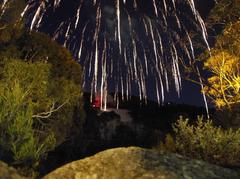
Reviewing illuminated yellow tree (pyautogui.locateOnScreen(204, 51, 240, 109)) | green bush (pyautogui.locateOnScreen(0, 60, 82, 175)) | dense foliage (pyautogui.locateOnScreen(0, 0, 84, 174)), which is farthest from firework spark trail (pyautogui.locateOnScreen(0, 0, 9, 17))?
illuminated yellow tree (pyautogui.locateOnScreen(204, 51, 240, 109))

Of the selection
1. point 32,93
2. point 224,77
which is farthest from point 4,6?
point 224,77

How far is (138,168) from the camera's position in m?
10.6

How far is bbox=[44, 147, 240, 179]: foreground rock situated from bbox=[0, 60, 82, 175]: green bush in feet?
5.81

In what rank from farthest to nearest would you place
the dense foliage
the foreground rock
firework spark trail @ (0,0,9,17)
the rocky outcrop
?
firework spark trail @ (0,0,9,17) < the dense foliage < the foreground rock < the rocky outcrop

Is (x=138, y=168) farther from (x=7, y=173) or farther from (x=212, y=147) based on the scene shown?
(x=212, y=147)

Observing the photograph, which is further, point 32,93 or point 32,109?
point 32,93

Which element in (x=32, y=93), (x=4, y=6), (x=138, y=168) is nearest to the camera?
(x=138, y=168)

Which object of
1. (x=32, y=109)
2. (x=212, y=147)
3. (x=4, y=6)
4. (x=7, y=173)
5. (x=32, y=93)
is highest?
(x=4, y=6)

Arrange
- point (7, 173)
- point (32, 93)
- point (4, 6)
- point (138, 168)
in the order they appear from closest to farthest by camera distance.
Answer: point (7, 173)
point (138, 168)
point (32, 93)
point (4, 6)

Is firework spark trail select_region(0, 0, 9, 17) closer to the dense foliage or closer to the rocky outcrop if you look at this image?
the dense foliage

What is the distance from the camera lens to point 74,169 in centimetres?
1099

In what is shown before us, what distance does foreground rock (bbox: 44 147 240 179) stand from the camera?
1043 cm

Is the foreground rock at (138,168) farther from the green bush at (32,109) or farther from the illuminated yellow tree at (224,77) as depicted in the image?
the illuminated yellow tree at (224,77)

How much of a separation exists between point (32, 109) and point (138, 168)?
627cm
